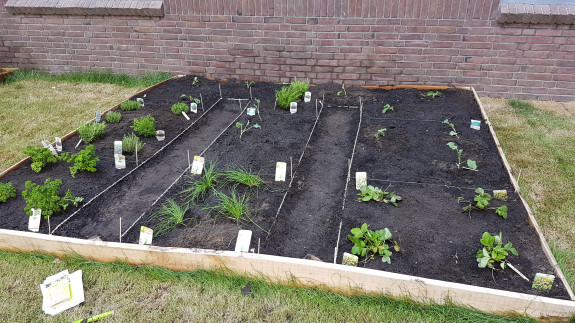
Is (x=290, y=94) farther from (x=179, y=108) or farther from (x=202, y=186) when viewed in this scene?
(x=202, y=186)

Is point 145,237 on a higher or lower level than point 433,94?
lower

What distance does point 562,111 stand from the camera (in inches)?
→ 217

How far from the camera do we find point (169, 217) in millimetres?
3102

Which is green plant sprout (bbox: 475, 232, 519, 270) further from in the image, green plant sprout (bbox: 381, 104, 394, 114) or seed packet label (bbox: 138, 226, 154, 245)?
green plant sprout (bbox: 381, 104, 394, 114)

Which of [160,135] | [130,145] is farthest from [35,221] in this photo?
[160,135]

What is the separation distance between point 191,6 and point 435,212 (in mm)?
4966

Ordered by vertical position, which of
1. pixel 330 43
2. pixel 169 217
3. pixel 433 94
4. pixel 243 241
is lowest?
pixel 169 217

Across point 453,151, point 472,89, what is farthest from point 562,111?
point 453,151

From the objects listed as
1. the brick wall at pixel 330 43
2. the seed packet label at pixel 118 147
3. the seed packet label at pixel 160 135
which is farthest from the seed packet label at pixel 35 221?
the brick wall at pixel 330 43

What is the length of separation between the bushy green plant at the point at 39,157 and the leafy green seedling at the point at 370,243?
9.49 feet

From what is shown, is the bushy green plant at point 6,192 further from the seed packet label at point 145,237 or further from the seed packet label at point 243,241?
the seed packet label at point 243,241

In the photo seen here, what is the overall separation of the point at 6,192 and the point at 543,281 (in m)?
3.90

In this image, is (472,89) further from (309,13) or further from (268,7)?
(268,7)

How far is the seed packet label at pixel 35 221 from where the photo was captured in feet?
9.73
